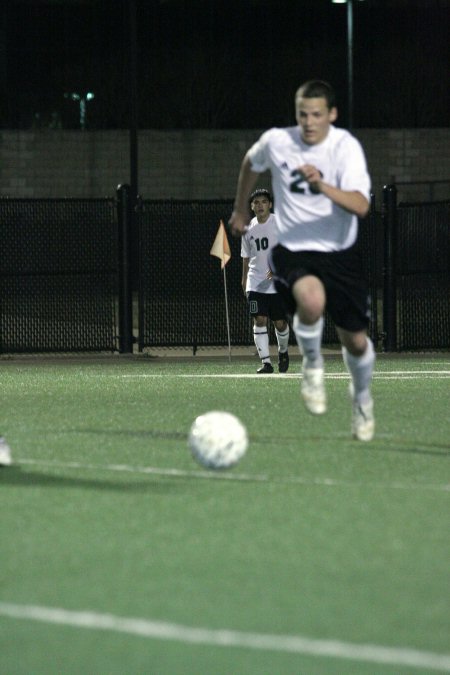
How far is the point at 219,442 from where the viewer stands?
8484mm

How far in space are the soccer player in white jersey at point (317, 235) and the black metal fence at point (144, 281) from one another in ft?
36.1

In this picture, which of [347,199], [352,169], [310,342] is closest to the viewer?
[347,199]

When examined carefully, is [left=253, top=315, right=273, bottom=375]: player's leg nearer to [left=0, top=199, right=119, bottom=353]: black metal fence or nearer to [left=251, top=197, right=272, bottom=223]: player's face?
[left=251, top=197, right=272, bottom=223]: player's face

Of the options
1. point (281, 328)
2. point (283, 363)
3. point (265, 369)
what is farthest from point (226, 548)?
point (281, 328)

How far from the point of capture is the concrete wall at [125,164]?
1797 inches

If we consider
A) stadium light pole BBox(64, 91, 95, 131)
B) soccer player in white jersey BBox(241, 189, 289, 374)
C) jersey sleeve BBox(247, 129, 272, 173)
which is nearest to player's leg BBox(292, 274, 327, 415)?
jersey sleeve BBox(247, 129, 272, 173)

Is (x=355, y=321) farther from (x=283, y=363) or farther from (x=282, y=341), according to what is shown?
(x=282, y=341)

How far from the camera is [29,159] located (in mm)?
46031

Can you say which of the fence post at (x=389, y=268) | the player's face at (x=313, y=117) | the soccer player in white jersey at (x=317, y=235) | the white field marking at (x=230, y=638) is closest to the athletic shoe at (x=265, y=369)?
the fence post at (x=389, y=268)

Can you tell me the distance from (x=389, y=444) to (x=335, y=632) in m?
5.16

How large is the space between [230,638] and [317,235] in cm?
508

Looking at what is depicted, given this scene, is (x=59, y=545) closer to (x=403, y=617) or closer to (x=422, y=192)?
(x=403, y=617)

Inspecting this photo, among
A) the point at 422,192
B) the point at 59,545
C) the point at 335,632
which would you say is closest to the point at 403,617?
the point at 335,632

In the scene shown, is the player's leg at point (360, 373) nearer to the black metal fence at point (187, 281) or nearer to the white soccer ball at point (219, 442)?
the white soccer ball at point (219, 442)
